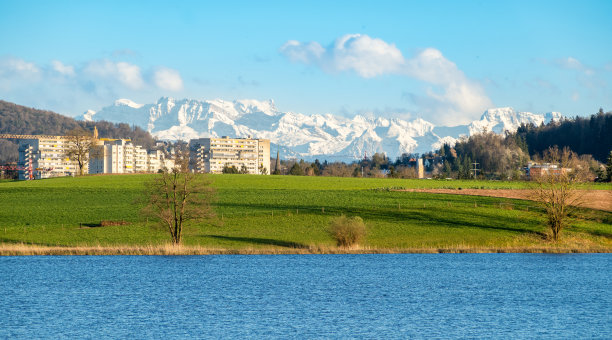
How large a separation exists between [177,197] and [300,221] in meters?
18.8

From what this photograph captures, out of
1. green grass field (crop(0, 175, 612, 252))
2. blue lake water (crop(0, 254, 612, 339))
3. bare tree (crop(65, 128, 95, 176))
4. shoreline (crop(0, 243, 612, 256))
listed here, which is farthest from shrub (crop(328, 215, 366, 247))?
bare tree (crop(65, 128, 95, 176))

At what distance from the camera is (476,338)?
105ft

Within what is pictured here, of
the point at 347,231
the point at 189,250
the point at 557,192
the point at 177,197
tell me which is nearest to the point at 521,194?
the point at 557,192

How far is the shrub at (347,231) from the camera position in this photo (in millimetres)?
68363

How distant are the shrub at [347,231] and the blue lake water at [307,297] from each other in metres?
2.09

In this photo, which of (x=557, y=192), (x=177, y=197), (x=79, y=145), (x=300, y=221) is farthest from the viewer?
(x=79, y=145)

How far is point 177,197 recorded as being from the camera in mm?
70312

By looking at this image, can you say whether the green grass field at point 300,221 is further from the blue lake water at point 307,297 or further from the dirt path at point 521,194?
the blue lake water at point 307,297

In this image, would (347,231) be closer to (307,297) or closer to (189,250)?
(189,250)

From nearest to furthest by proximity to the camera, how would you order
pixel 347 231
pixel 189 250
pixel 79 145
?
1. pixel 189 250
2. pixel 347 231
3. pixel 79 145

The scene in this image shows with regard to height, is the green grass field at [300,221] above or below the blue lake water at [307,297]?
above

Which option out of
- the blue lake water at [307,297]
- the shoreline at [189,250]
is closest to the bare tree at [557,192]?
the shoreline at [189,250]

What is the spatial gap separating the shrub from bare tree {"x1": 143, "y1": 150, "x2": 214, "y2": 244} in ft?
37.6

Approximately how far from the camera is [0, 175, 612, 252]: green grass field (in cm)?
7381
